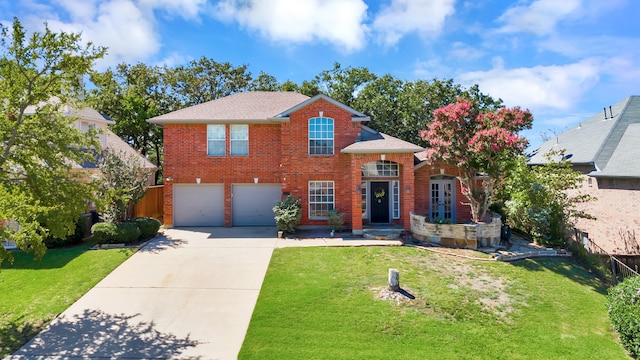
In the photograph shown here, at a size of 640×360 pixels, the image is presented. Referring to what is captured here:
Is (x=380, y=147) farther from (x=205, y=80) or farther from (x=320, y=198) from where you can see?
(x=205, y=80)

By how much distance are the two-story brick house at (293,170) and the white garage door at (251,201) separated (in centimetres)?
5

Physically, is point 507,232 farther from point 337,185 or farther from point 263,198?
point 263,198

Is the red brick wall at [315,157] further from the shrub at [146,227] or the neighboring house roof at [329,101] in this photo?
the shrub at [146,227]

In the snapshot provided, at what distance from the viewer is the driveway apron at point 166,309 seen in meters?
7.86

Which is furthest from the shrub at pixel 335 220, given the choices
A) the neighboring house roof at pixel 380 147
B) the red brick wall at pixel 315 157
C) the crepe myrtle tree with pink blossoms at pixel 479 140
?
the crepe myrtle tree with pink blossoms at pixel 479 140

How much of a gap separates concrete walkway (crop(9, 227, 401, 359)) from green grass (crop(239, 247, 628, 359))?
2.29 ft

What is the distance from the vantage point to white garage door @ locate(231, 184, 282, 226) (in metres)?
19.1

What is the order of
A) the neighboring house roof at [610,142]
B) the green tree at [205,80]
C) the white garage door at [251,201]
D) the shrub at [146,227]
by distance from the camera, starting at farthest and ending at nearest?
the green tree at [205,80]
the white garage door at [251,201]
the neighboring house roof at [610,142]
the shrub at [146,227]

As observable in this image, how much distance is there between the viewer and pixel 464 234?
14.6 meters

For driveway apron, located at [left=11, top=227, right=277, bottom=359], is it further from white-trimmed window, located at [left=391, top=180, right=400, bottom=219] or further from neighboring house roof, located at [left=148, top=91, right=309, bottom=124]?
neighboring house roof, located at [left=148, top=91, right=309, bottom=124]

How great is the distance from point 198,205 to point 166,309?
9899mm

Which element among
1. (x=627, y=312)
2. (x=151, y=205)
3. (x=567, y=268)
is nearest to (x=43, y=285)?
(x=151, y=205)

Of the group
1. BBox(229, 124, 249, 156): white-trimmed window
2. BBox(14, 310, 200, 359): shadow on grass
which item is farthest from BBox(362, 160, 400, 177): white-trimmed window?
BBox(14, 310, 200, 359): shadow on grass

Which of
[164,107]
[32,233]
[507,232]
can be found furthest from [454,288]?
[164,107]
